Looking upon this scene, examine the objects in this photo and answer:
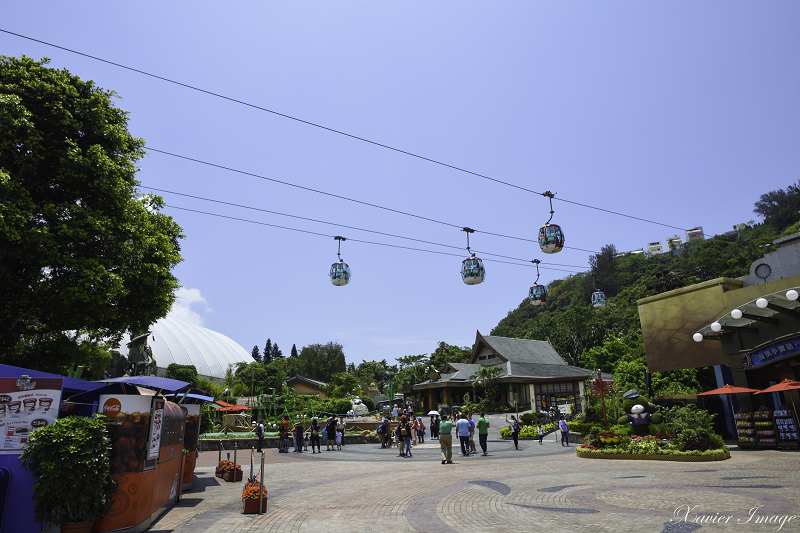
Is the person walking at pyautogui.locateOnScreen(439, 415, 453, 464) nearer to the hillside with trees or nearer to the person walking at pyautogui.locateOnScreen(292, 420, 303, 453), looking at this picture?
the person walking at pyautogui.locateOnScreen(292, 420, 303, 453)

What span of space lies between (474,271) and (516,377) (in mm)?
31293

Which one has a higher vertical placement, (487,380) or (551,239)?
(551,239)

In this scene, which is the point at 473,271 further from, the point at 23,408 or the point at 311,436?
the point at 311,436

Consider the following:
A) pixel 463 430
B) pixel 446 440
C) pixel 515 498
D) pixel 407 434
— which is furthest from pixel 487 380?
pixel 515 498

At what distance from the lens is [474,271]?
15016 mm

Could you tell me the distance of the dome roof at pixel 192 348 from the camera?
82812 millimetres

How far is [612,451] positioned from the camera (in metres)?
17.1

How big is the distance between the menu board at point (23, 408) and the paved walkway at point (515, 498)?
2.50 m

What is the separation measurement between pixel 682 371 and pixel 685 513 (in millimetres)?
21981

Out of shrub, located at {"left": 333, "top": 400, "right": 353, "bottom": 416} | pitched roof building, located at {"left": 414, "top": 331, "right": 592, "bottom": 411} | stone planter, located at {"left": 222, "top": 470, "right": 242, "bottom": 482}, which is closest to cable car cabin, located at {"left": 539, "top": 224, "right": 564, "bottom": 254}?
stone planter, located at {"left": 222, "top": 470, "right": 242, "bottom": 482}

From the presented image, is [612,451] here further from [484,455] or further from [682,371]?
[682,371]

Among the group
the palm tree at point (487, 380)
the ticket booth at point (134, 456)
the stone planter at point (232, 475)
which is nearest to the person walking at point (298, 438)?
the stone planter at point (232, 475)

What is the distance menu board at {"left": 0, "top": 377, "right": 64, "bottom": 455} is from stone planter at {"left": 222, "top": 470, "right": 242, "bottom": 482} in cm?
732

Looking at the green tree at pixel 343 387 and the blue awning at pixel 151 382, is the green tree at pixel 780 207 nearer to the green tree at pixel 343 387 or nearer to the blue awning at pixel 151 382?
the green tree at pixel 343 387
